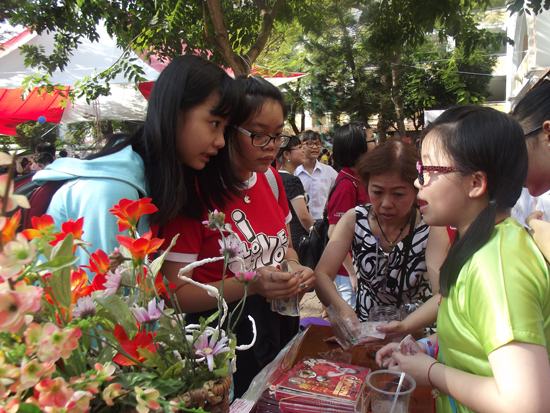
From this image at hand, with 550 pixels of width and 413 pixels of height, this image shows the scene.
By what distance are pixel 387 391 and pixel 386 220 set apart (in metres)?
1.06

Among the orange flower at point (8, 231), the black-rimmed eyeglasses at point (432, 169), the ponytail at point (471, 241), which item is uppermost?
the orange flower at point (8, 231)

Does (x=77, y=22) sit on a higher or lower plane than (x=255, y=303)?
higher

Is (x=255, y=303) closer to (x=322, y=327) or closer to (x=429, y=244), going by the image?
(x=322, y=327)

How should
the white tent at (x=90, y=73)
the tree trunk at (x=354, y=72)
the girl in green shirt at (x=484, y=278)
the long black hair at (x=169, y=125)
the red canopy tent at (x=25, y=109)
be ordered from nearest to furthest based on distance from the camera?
the girl in green shirt at (x=484, y=278)
the long black hair at (x=169, y=125)
the white tent at (x=90, y=73)
the red canopy tent at (x=25, y=109)
the tree trunk at (x=354, y=72)

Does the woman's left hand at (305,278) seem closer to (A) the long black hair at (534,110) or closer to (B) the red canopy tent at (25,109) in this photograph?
(A) the long black hair at (534,110)

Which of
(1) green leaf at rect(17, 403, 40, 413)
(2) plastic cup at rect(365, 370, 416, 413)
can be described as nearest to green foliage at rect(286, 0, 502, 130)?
(2) plastic cup at rect(365, 370, 416, 413)

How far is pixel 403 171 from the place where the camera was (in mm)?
1927

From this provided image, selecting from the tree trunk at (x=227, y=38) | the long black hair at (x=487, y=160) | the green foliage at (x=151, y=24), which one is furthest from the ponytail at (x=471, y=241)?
the green foliage at (x=151, y=24)

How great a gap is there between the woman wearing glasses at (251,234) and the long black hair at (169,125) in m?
0.14

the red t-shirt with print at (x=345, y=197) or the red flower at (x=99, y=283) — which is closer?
the red flower at (x=99, y=283)

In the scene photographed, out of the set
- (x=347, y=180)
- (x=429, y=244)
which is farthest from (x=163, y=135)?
(x=347, y=180)

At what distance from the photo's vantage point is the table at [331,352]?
4.36 feet

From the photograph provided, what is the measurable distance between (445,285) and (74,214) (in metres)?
0.93

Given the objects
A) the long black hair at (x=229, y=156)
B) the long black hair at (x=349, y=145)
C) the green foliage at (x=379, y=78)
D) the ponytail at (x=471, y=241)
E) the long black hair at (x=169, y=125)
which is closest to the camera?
the ponytail at (x=471, y=241)
